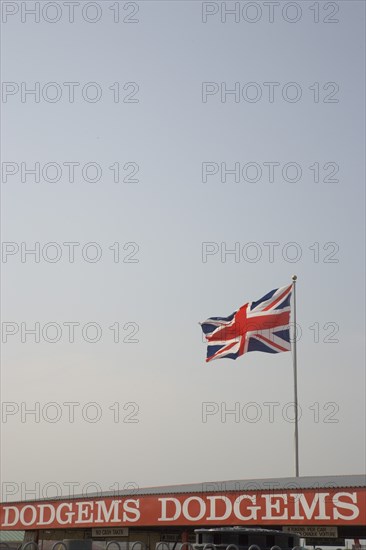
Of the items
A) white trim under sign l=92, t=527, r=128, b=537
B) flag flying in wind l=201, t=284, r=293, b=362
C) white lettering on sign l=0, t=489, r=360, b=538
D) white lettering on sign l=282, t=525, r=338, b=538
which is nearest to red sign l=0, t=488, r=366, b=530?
white lettering on sign l=0, t=489, r=360, b=538

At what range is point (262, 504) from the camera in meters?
29.9

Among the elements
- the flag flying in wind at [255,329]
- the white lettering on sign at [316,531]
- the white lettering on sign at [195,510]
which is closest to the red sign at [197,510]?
the white lettering on sign at [195,510]

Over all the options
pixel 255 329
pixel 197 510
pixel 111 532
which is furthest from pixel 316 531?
pixel 111 532

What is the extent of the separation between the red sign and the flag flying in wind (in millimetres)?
7214

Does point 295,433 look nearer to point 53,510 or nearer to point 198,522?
point 198,522

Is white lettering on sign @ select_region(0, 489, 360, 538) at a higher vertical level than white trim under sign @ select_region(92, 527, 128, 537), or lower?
higher

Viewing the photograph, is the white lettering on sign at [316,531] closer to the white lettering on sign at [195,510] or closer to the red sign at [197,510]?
the white lettering on sign at [195,510]

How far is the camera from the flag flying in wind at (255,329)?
35.6 metres

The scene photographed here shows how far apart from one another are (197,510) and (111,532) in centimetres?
619

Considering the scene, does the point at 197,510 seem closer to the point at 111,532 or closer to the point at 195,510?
the point at 195,510

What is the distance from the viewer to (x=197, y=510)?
31219 mm

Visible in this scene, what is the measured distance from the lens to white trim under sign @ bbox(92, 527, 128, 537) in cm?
3556

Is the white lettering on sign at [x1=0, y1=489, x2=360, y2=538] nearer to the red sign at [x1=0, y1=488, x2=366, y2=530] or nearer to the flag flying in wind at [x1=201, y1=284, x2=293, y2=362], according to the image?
the red sign at [x1=0, y1=488, x2=366, y2=530]

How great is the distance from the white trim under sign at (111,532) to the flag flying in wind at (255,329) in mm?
8413
